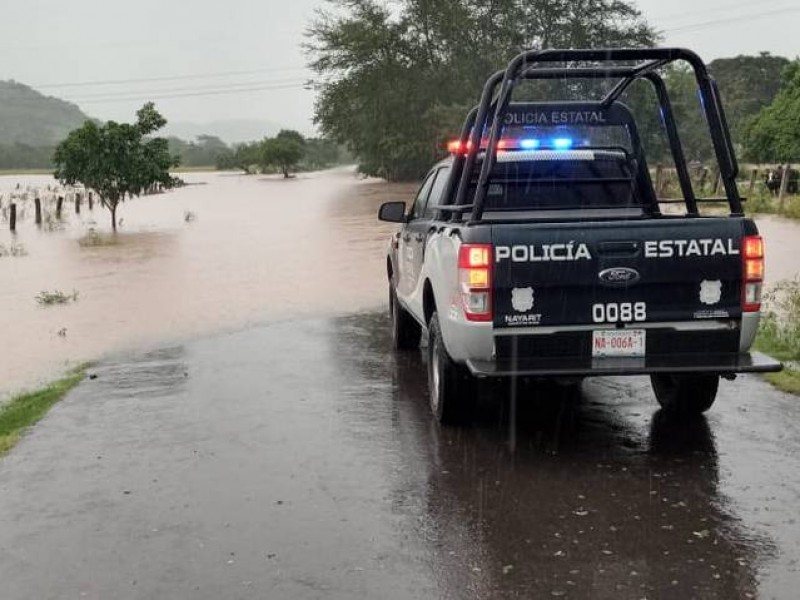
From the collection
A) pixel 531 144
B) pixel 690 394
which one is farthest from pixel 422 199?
pixel 690 394

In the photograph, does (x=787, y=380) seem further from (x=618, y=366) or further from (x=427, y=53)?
(x=427, y=53)

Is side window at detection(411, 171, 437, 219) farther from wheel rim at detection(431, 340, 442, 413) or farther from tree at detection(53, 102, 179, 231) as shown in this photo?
tree at detection(53, 102, 179, 231)

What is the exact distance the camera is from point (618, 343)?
17.6 feet

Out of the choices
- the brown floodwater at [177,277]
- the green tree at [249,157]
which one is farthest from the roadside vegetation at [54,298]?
the green tree at [249,157]

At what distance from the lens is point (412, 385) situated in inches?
301

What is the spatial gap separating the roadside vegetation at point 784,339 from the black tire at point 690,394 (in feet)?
3.66

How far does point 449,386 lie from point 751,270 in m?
1.96

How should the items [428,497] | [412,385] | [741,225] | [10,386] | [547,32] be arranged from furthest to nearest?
[547,32] → [10,386] → [412,385] → [741,225] → [428,497]

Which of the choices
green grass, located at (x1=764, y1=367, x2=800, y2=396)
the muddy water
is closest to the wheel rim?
green grass, located at (x1=764, y1=367, x2=800, y2=396)

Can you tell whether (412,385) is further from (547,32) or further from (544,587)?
(547,32)

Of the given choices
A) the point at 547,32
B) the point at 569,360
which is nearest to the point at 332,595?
the point at 569,360

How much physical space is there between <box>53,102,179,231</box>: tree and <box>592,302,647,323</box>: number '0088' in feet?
83.3

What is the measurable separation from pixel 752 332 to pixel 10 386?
6948mm

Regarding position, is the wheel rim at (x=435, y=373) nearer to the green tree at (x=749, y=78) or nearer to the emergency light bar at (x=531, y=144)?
the emergency light bar at (x=531, y=144)
